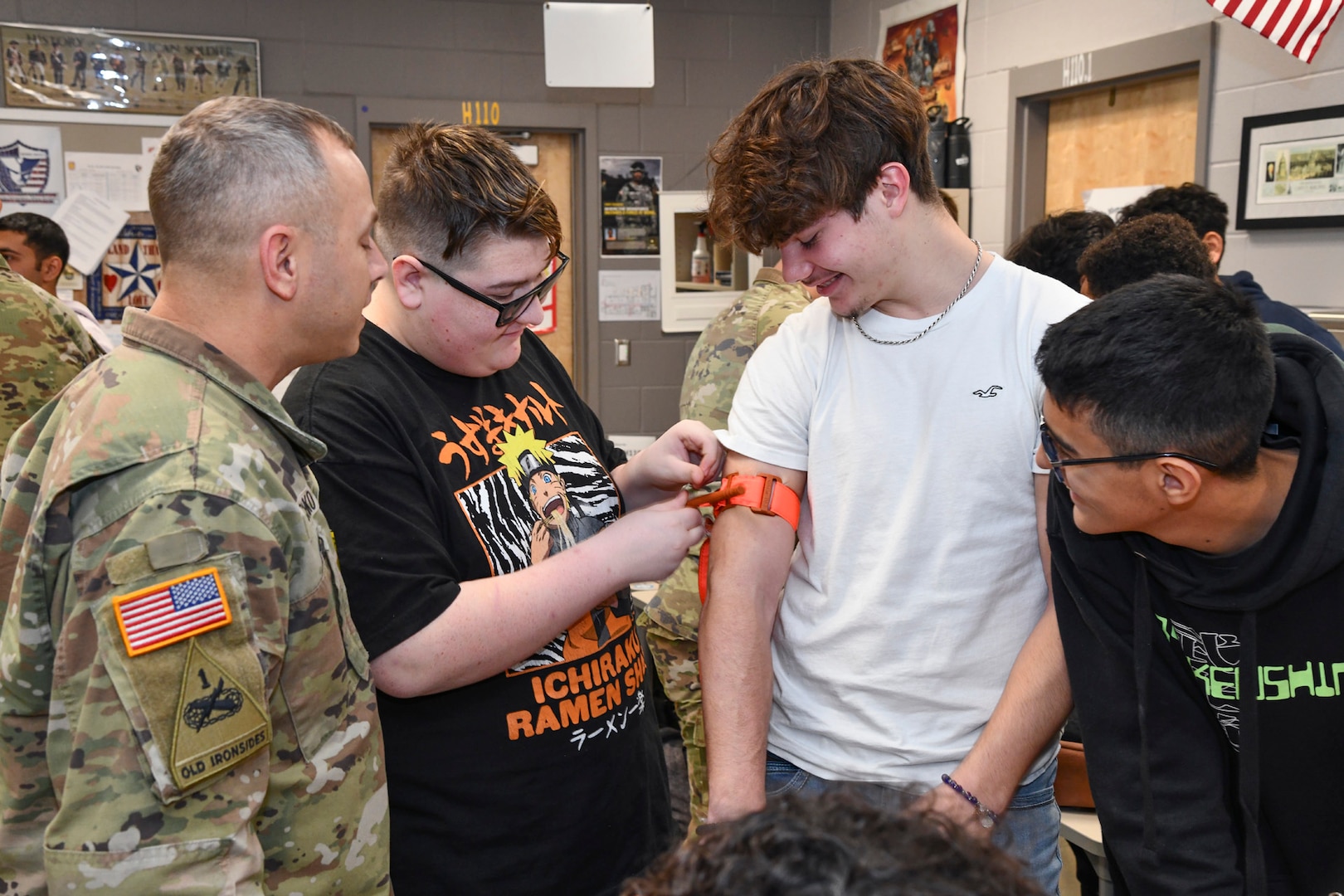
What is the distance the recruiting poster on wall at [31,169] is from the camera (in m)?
4.55

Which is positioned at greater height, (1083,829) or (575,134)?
(575,134)

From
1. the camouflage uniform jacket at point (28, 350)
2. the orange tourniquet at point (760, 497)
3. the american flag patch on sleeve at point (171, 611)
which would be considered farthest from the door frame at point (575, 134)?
the american flag patch on sleeve at point (171, 611)

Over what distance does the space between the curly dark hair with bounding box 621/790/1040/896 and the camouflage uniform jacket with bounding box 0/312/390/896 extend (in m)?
0.51

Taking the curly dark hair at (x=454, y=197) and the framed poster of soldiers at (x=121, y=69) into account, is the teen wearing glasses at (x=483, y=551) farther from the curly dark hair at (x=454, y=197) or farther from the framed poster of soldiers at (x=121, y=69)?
the framed poster of soldiers at (x=121, y=69)

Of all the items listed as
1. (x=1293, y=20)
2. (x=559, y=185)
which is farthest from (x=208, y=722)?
(x=559, y=185)

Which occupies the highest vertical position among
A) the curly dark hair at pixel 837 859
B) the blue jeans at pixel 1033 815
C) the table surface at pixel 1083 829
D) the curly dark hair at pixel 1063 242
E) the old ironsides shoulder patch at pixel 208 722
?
the curly dark hair at pixel 1063 242

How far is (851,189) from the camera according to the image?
4.51 feet

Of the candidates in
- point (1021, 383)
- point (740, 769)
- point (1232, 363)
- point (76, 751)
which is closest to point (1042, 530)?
point (1021, 383)

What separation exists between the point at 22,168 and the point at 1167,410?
4.97 m

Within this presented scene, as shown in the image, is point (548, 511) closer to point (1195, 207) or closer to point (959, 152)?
point (1195, 207)

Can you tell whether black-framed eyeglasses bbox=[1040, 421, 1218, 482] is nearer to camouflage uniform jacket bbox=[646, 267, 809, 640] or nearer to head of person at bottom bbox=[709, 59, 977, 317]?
head of person at bottom bbox=[709, 59, 977, 317]

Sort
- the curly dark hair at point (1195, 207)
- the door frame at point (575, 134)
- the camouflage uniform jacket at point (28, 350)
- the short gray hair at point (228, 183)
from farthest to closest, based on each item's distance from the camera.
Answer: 1. the door frame at point (575, 134)
2. the curly dark hair at point (1195, 207)
3. the camouflage uniform jacket at point (28, 350)
4. the short gray hair at point (228, 183)

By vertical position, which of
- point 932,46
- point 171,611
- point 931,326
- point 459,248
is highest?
point 932,46

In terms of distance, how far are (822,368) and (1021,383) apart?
0.88 ft
